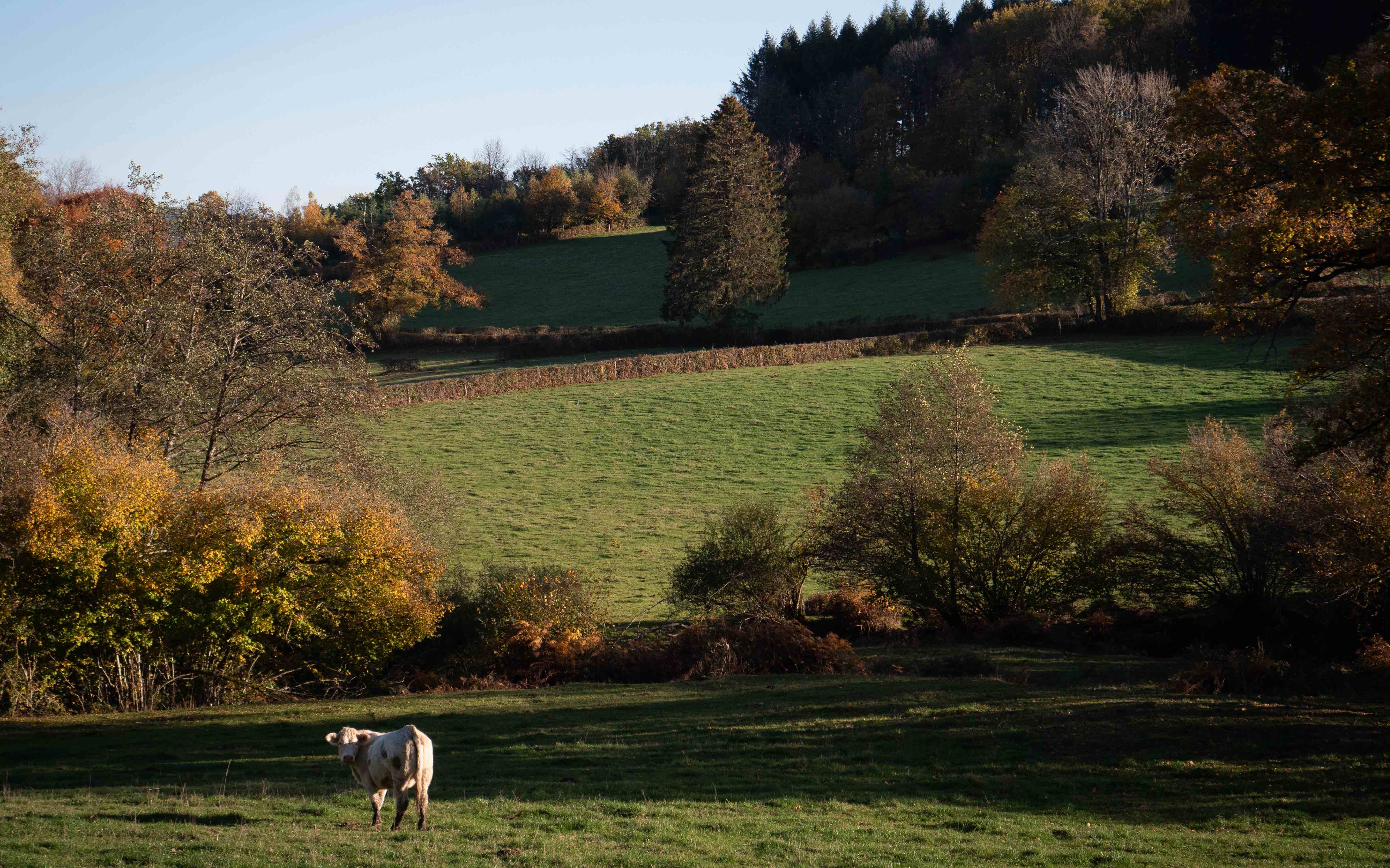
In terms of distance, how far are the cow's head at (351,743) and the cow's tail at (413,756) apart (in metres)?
0.58

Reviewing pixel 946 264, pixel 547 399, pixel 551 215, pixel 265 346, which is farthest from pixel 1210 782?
pixel 551 215

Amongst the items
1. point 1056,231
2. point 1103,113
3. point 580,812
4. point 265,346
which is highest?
point 1103,113

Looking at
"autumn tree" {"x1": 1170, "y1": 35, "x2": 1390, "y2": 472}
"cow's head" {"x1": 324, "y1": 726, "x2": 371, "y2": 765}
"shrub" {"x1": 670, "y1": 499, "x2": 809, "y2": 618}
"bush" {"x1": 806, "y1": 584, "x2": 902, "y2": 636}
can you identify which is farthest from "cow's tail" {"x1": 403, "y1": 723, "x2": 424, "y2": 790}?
"bush" {"x1": 806, "y1": 584, "x2": 902, "y2": 636}

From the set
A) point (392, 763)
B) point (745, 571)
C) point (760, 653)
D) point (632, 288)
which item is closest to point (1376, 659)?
point (760, 653)

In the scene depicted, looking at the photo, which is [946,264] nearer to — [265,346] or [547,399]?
[547,399]

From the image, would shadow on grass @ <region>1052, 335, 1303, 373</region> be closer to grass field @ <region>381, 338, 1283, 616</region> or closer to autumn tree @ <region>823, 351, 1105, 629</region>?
grass field @ <region>381, 338, 1283, 616</region>

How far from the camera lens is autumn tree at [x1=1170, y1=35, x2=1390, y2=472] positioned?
13031 millimetres

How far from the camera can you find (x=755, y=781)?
41.8 feet

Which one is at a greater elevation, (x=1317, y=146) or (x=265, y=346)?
(x=1317, y=146)

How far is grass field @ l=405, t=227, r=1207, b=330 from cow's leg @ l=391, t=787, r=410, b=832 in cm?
5986

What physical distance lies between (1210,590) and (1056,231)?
38.7 m

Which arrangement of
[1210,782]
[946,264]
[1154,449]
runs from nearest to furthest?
[1210,782]
[1154,449]
[946,264]

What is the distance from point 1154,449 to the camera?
3850cm

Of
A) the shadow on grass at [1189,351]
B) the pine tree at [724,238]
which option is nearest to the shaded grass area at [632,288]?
the pine tree at [724,238]
